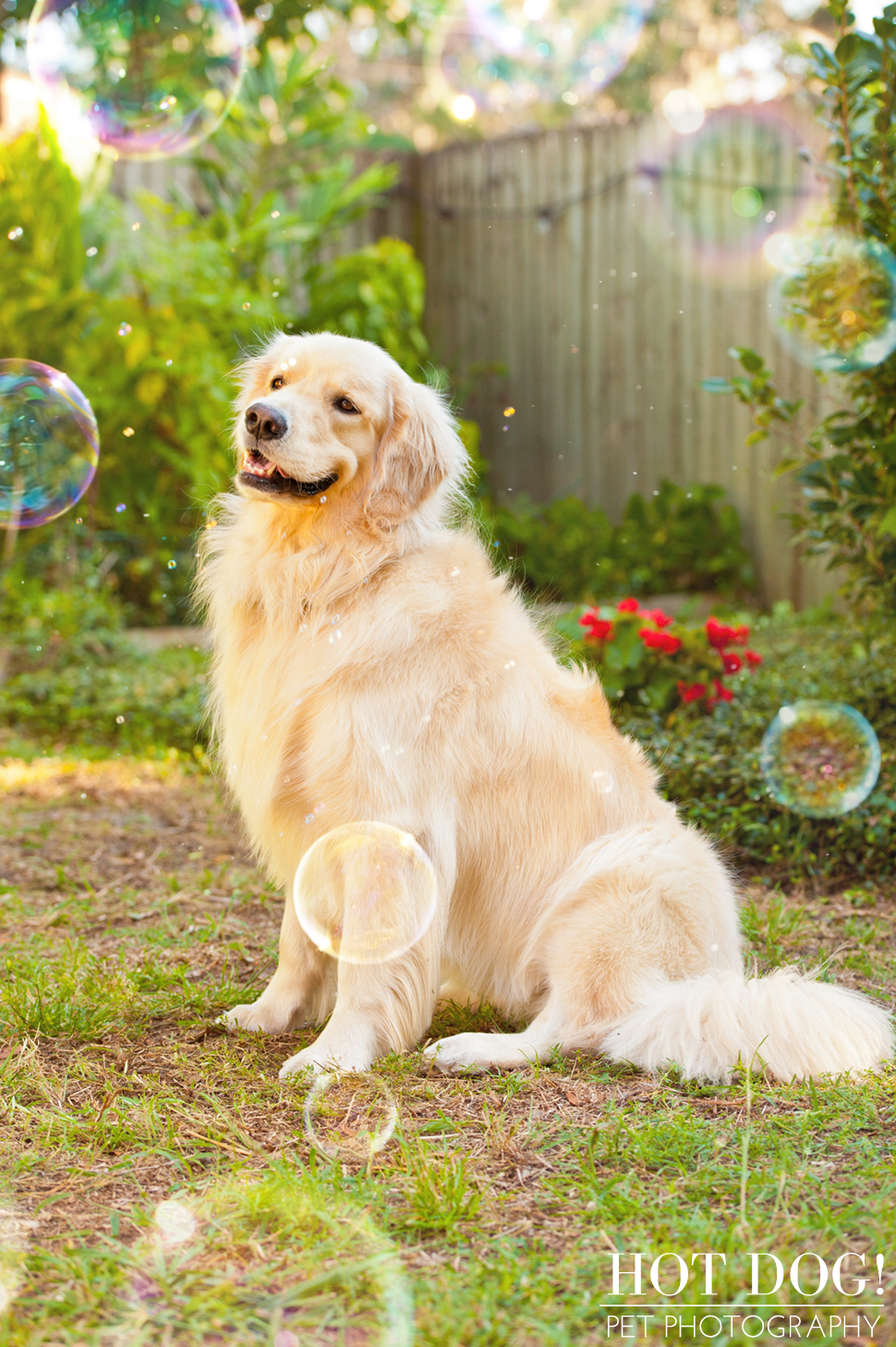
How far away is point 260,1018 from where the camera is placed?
7.93ft

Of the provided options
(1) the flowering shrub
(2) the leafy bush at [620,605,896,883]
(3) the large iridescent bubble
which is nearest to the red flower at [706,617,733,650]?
(1) the flowering shrub

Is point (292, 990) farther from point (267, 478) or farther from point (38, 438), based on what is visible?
point (38, 438)

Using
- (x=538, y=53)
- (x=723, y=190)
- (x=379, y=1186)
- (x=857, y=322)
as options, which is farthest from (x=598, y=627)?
(x=538, y=53)

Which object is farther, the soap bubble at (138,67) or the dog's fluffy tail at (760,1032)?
the soap bubble at (138,67)

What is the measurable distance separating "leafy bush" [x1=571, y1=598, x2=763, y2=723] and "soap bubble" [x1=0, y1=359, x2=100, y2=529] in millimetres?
1840

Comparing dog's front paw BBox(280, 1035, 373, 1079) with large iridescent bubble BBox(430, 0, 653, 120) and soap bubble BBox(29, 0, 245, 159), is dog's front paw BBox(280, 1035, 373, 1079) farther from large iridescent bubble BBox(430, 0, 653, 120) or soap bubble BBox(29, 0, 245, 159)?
large iridescent bubble BBox(430, 0, 653, 120)

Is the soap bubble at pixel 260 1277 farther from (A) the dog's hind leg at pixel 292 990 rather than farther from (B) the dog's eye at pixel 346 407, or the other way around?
(B) the dog's eye at pixel 346 407

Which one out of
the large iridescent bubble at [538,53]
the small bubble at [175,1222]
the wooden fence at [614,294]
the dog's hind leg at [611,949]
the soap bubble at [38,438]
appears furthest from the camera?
the large iridescent bubble at [538,53]

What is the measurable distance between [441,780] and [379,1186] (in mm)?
818

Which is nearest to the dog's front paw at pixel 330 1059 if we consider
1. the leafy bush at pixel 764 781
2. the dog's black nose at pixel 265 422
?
the dog's black nose at pixel 265 422

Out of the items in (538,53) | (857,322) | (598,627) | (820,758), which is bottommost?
(820,758)

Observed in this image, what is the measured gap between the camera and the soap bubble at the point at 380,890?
2213 millimetres

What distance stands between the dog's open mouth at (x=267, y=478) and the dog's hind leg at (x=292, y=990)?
0.87 meters

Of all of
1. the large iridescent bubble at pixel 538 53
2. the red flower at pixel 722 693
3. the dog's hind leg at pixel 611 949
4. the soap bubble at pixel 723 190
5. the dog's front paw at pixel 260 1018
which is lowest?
the dog's front paw at pixel 260 1018
